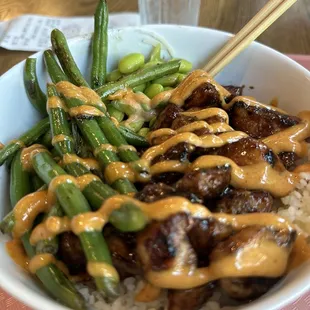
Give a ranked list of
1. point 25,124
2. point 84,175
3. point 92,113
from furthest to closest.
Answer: point 25,124
point 92,113
point 84,175

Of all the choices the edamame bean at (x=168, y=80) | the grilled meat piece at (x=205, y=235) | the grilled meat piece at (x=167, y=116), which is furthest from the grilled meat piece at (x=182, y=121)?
the grilled meat piece at (x=205, y=235)

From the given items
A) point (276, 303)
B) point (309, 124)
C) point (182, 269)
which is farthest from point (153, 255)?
point (309, 124)

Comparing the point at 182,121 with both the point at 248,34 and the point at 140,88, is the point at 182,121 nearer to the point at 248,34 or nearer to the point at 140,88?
the point at 140,88

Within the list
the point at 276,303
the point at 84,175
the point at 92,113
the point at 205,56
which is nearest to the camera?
the point at 276,303

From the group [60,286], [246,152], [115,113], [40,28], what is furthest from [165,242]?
[40,28]

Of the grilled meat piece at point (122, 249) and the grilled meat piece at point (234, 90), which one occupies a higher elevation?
the grilled meat piece at point (234, 90)

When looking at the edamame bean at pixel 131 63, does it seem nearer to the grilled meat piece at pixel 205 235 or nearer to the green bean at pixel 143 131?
the green bean at pixel 143 131

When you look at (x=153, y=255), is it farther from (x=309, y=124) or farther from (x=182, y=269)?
(x=309, y=124)
